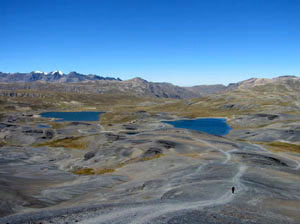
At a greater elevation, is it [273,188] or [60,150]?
[273,188]

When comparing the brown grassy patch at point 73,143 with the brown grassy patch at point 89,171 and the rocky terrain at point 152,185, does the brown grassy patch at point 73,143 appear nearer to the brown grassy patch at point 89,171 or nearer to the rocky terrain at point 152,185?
the rocky terrain at point 152,185

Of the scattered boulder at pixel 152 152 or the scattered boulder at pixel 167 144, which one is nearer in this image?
the scattered boulder at pixel 152 152

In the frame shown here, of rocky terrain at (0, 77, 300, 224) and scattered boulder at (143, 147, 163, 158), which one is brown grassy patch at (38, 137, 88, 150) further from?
scattered boulder at (143, 147, 163, 158)

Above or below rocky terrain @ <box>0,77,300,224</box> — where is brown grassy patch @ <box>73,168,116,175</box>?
below

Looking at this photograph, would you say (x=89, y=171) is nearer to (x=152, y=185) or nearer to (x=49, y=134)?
(x=152, y=185)

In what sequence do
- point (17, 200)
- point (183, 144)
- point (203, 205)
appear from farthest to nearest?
point (183, 144)
point (17, 200)
point (203, 205)

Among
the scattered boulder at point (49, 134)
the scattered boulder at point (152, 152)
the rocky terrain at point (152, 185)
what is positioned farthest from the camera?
the scattered boulder at point (49, 134)

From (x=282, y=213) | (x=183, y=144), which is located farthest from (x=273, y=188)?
(x=183, y=144)

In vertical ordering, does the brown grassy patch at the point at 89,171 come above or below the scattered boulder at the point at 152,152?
below

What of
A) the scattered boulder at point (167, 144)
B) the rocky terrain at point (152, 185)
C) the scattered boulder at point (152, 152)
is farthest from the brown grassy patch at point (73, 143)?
the scattered boulder at point (152, 152)

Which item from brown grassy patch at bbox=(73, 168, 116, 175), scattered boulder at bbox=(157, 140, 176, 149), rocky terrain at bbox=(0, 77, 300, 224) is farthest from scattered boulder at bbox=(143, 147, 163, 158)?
brown grassy patch at bbox=(73, 168, 116, 175)

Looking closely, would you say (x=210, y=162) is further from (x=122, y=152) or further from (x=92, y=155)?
(x=92, y=155)
